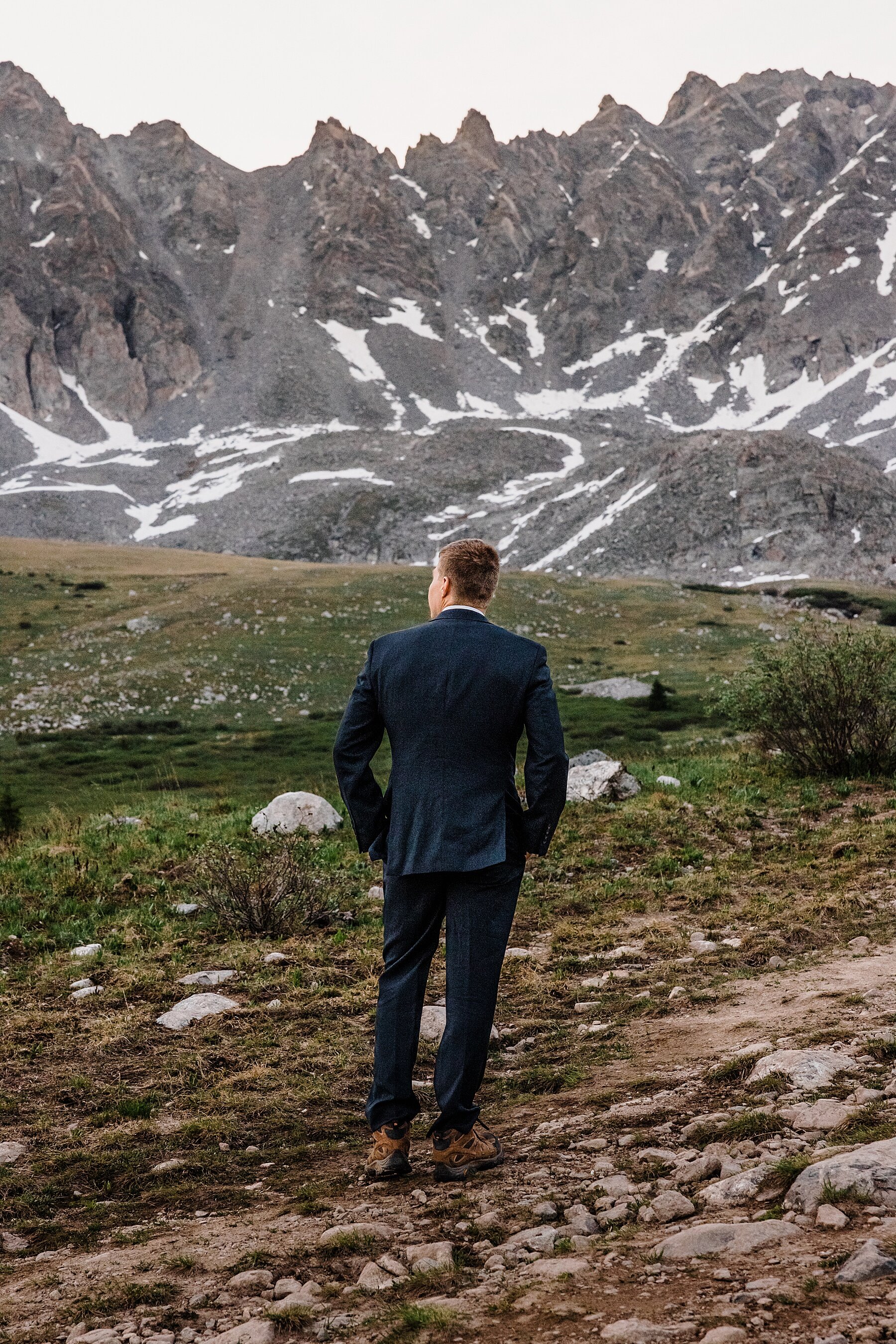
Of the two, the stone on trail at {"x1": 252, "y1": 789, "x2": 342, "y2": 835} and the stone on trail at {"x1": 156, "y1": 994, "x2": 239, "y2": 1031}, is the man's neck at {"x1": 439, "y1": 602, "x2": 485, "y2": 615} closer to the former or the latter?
the stone on trail at {"x1": 156, "y1": 994, "x2": 239, "y2": 1031}

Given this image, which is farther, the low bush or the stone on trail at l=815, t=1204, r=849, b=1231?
the low bush

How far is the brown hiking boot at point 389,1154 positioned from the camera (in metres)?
4.84

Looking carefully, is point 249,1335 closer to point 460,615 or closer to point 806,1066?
point 806,1066

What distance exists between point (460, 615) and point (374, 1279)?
3.01 m

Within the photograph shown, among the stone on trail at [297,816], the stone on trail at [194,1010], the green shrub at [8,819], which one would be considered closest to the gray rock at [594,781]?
the stone on trail at [297,816]

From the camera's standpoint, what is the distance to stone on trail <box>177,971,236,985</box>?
334 inches

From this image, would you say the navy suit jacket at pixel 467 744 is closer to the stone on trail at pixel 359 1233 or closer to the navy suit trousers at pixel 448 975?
the navy suit trousers at pixel 448 975

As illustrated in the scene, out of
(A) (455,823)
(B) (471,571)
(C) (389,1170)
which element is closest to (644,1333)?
(C) (389,1170)

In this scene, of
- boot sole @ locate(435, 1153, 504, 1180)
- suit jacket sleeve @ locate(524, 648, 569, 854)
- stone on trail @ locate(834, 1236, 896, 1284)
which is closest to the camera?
stone on trail @ locate(834, 1236, 896, 1284)

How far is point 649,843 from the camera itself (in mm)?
12742

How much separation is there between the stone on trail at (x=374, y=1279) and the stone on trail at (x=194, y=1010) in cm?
420

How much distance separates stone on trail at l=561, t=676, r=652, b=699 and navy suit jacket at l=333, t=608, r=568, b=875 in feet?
108

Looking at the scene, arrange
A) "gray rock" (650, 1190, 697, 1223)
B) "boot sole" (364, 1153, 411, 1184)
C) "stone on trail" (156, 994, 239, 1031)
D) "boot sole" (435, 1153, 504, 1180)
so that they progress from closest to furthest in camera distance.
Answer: "gray rock" (650, 1190, 697, 1223) < "boot sole" (435, 1153, 504, 1180) < "boot sole" (364, 1153, 411, 1184) < "stone on trail" (156, 994, 239, 1031)

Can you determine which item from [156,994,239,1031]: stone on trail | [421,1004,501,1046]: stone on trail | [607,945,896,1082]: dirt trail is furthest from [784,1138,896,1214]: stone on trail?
[156,994,239,1031]: stone on trail
